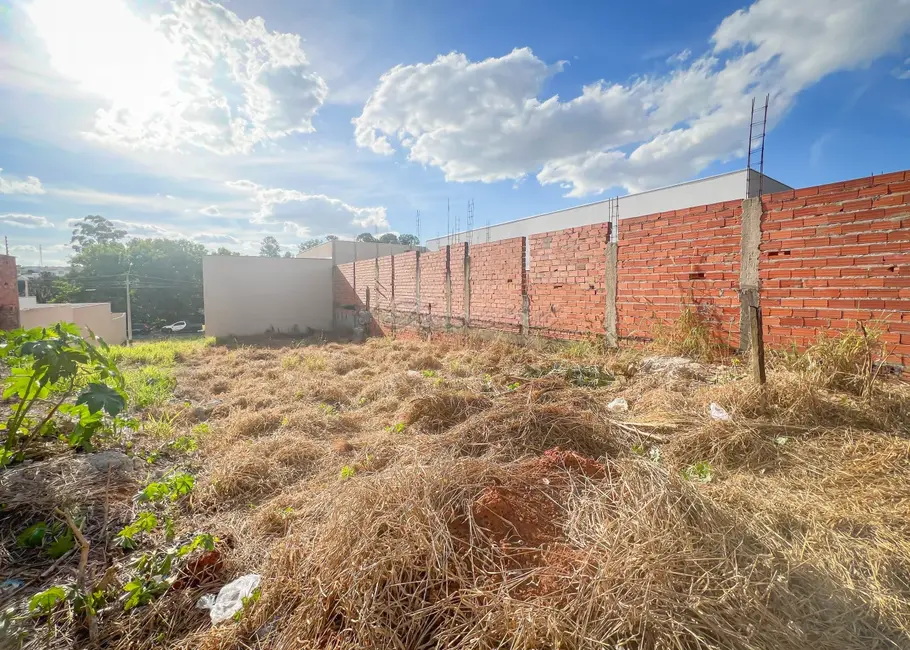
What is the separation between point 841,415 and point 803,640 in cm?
207

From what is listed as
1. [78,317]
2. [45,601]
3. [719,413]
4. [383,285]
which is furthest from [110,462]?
[78,317]

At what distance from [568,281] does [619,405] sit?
264 cm

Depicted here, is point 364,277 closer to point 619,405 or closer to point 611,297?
point 611,297

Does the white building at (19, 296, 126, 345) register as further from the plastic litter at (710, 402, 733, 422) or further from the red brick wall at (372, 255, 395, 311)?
the plastic litter at (710, 402, 733, 422)

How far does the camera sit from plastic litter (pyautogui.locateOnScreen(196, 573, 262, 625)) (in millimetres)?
1435

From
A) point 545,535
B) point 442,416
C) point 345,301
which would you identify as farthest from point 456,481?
point 345,301

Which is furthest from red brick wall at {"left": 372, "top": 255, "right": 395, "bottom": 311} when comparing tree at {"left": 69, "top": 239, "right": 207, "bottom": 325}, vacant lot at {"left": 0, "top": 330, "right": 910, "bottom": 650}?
tree at {"left": 69, "top": 239, "right": 207, "bottom": 325}

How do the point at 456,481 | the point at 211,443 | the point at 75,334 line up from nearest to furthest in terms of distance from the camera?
the point at 456,481 < the point at 75,334 < the point at 211,443

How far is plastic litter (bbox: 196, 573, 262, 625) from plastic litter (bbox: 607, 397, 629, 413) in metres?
2.68

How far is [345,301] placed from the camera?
13.8 meters

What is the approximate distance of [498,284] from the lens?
6793 mm

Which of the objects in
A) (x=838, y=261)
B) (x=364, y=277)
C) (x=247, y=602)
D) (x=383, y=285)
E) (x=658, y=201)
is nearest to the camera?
(x=247, y=602)

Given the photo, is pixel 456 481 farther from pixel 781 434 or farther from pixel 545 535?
pixel 781 434

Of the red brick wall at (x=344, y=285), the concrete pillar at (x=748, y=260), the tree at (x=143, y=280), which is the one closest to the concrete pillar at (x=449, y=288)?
the concrete pillar at (x=748, y=260)
